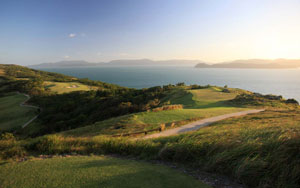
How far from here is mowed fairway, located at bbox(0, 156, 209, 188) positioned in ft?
8.02

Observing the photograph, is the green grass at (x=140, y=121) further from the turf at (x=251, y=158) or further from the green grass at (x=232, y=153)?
the turf at (x=251, y=158)

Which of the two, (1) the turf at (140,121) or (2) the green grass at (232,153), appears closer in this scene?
(2) the green grass at (232,153)

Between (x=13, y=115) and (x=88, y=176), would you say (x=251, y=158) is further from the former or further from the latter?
(x=13, y=115)

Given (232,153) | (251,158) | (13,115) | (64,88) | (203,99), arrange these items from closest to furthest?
(251,158) < (232,153) < (203,99) < (13,115) < (64,88)

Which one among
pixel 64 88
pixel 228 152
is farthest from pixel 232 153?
pixel 64 88

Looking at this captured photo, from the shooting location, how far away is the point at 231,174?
287 centimetres

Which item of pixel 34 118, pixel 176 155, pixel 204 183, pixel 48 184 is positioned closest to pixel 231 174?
pixel 204 183

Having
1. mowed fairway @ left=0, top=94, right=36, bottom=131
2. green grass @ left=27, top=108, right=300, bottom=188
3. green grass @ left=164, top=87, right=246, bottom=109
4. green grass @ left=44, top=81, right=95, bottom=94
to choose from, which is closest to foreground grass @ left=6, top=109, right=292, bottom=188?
green grass @ left=27, top=108, right=300, bottom=188

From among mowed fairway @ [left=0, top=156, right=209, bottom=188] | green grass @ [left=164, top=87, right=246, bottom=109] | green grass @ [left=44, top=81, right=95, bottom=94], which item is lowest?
green grass @ [left=44, top=81, right=95, bottom=94]

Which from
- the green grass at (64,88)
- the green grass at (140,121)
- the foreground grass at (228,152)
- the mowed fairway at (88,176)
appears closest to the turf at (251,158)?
the foreground grass at (228,152)

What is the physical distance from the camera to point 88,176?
2.64 meters

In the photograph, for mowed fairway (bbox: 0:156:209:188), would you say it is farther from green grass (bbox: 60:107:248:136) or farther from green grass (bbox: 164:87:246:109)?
green grass (bbox: 164:87:246:109)

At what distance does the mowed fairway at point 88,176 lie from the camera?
245 centimetres

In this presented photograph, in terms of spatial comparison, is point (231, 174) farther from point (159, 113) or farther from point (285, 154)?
point (159, 113)
